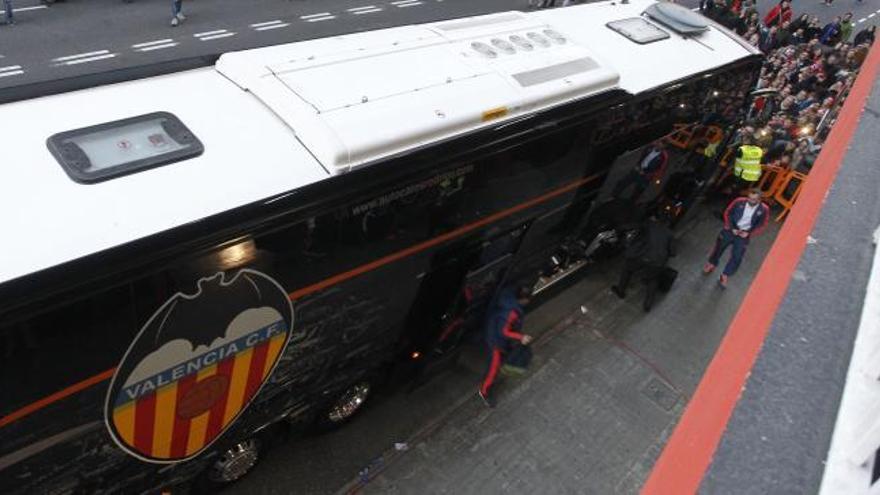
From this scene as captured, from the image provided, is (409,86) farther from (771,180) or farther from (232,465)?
(771,180)

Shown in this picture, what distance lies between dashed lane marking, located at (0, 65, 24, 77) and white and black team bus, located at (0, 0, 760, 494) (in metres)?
10.3

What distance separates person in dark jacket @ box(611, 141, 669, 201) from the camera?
8.20 meters

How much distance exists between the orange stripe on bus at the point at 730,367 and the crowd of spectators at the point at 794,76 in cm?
782

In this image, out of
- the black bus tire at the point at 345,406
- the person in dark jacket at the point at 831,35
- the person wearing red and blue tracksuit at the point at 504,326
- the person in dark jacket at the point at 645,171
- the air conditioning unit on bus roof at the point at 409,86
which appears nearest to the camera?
the air conditioning unit on bus roof at the point at 409,86

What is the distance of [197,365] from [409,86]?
8.80ft

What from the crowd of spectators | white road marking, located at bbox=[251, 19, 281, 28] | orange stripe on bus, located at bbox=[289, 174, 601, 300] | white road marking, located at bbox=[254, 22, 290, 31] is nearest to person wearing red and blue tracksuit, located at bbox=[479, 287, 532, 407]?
orange stripe on bus, located at bbox=[289, 174, 601, 300]

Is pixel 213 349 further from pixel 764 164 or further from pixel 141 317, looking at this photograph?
pixel 764 164

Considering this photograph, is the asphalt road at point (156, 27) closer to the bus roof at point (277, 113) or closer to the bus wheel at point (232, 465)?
the bus roof at point (277, 113)

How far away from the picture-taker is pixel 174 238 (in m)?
3.71

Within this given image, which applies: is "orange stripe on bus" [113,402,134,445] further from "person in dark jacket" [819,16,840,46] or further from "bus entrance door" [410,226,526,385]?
"person in dark jacket" [819,16,840,46]

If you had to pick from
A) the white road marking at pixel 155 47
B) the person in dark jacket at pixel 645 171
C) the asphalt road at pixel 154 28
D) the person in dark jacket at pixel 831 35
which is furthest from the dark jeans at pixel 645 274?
the person in dark jacket at pixel 831 35

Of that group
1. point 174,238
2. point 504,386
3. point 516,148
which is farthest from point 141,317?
point 504,386

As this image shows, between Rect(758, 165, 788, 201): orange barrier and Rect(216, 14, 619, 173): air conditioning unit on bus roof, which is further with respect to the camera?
Rect(758, 165, 788, 201): orange barrier

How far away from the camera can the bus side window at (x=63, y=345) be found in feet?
11.1
